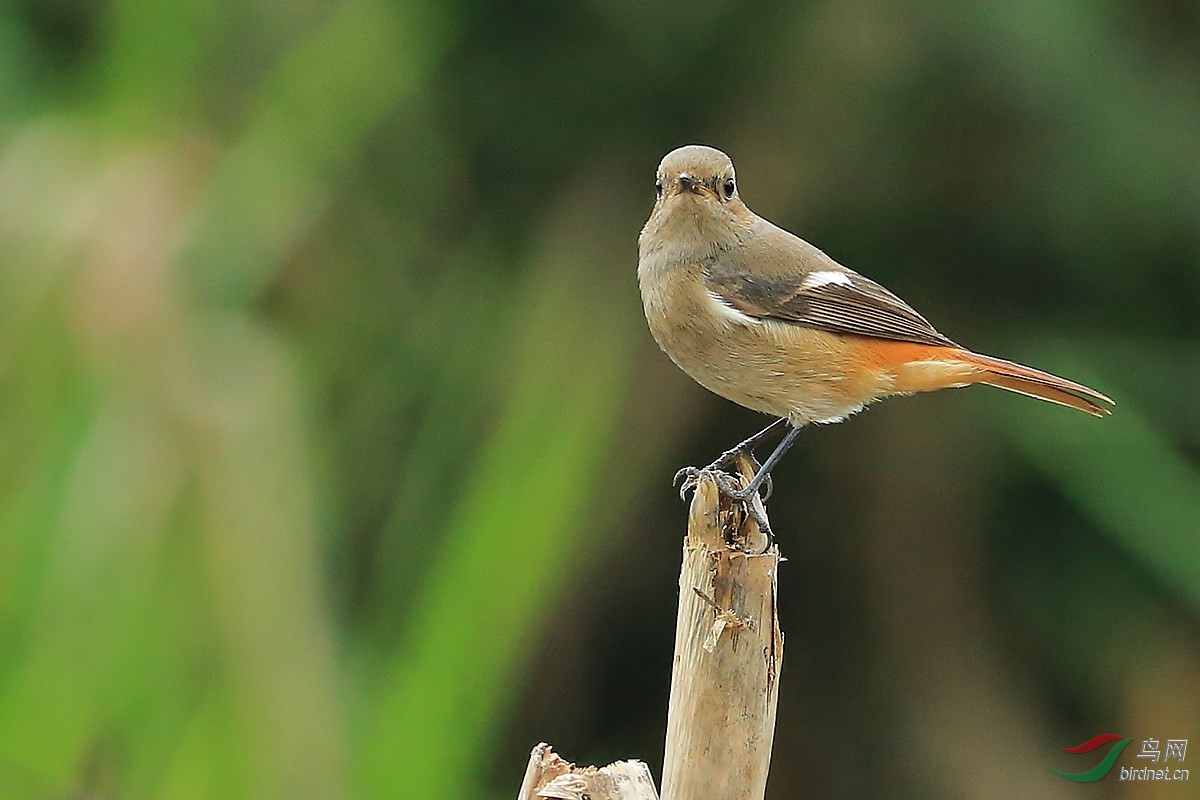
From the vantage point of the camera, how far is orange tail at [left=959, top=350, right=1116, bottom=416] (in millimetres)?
3361

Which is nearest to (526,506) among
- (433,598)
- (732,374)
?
(433,598)

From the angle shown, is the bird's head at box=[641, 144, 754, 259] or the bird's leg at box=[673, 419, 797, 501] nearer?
the bird's leg at box=[673, 419, 797, 501]

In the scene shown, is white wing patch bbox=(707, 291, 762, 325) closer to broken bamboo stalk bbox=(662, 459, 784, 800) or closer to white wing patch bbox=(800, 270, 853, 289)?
white wing patch bbox=(800, 270, 853, 289)

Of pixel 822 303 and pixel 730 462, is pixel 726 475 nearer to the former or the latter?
pixel 730 462

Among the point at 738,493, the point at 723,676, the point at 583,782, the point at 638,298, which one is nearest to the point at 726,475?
the point at 738,493

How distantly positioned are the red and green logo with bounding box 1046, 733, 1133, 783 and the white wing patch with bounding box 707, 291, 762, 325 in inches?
80.5

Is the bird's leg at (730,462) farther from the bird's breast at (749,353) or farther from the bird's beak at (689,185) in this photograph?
the bird's beak at (689,185)

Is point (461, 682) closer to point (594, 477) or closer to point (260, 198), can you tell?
point (594, 477)

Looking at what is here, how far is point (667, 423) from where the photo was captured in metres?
4.61

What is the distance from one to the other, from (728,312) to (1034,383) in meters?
0.81

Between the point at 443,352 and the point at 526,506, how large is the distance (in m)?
0.96

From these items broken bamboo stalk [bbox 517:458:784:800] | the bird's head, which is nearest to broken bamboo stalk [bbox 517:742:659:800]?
broken bamboo stalk [bbox 517:458:784:800]

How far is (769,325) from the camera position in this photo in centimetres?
344

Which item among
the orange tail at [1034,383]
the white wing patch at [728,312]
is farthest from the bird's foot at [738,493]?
the orange tail at [1034,383]
